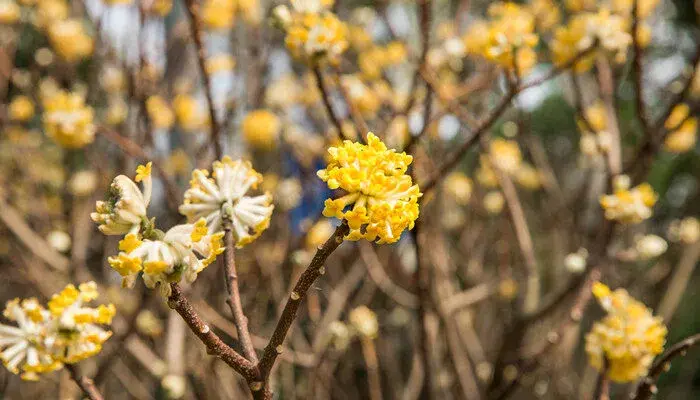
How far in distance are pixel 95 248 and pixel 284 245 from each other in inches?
36.5

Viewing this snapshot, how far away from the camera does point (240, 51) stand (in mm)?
2855

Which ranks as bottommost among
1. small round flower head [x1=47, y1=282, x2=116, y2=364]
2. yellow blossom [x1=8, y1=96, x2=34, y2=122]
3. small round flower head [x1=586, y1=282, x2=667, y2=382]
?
small round flower head [x1=586, y1=282, x2=667, y2=382]

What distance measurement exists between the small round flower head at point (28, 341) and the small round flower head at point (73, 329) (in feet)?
0.07

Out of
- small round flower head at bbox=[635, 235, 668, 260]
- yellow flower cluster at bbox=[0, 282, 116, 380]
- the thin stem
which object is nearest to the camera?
yellow flower cluster at bbox=[0, 282, 116, 380]

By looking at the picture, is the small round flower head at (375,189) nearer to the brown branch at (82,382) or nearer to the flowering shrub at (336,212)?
the flowering shrub at (336,212)

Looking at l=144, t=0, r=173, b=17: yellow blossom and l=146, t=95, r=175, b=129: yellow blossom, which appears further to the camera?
l=146, t=95, r=175, b=129: yellow blossom

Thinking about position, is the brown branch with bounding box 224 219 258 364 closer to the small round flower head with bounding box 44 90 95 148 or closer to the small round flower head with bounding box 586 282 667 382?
the small round flower head with bounding box 586 282 667 382

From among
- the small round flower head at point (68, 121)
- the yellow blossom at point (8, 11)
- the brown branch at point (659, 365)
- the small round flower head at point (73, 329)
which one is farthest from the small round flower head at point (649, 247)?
the yellow blossom at point (8, 11)

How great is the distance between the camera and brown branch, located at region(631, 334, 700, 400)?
87 centimetres

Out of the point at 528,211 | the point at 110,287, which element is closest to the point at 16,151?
the point at 110,287

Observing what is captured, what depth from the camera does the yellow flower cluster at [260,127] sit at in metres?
2.60

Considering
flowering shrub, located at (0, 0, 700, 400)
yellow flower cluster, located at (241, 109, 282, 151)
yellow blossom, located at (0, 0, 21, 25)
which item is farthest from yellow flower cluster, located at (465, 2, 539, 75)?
yellow blossom, located at (0, 0, 21, 25)

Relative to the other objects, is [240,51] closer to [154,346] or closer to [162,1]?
[162,1]

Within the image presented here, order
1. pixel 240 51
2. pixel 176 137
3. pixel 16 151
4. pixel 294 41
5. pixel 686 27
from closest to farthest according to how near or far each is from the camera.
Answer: pixel 294 41, pixel 16 151, pixel 240 51, pixel 176 137, pixel 686 27
